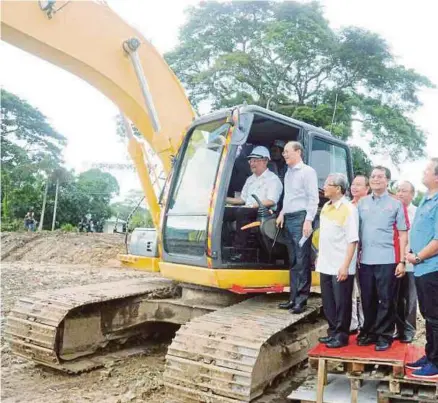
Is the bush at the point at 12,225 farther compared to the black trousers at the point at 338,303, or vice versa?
the bush at the point at 12,225

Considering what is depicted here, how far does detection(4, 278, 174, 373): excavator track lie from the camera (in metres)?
4.70

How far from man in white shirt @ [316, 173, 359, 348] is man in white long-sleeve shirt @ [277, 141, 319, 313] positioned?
28 cm

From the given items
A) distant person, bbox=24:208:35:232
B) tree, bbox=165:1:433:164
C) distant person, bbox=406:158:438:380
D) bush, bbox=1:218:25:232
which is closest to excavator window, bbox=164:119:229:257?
distant person, bbox=406:158:438:380

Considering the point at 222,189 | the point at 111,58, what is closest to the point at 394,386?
the point at 222,189

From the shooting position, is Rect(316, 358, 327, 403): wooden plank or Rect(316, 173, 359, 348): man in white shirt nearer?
Rect(316, 358, 327, 403): wooden plank

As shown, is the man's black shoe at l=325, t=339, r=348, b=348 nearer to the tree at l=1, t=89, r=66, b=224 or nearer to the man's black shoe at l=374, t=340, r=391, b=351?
the man's black shoe at l=374, t=340, r=391, b=351

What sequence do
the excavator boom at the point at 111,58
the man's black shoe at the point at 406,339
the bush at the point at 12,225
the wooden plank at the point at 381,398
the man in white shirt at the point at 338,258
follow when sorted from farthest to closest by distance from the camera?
the bush at the point at 12,225, the excavator boom at the point at 111,58, the man's black shoe at the point at 406,339, the man in white shirt at the point at 338,258, the wooden plank at the point at 381,398

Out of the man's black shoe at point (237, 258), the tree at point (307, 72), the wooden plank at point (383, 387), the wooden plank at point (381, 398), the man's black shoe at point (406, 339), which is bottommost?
the wooden plank at point (381, 398)

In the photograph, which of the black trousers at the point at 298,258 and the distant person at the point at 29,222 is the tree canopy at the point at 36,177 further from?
the black trousers at the point at 298,258

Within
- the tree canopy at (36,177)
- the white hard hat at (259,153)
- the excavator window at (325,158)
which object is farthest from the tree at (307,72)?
the white hard hat at (259,153)

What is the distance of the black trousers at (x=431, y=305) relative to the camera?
142 inches

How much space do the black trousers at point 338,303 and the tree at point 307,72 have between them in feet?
47.1

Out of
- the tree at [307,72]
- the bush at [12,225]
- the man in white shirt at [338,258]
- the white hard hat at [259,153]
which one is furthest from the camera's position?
the bush at [12,225]

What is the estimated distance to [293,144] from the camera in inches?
183
